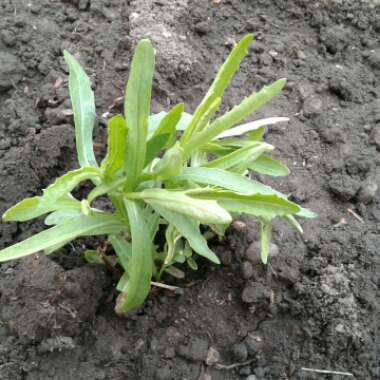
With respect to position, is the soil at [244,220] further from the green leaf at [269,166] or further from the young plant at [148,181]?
the green leaf at [269,166]

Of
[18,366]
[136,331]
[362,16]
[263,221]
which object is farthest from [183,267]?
[362,16]

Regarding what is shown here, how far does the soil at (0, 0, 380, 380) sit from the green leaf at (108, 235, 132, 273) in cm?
13

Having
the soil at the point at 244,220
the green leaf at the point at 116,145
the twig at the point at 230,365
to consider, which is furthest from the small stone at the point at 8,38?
the twig at the point at 230,365

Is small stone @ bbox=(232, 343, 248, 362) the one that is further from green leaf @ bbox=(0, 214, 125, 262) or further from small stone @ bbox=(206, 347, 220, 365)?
green leaf @ bbox=(0, 214, 125, 262)

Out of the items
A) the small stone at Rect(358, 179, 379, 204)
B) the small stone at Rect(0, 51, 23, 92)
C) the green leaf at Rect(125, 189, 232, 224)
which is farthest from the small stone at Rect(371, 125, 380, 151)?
the small stone at Rect(0, 51, 23, 92)

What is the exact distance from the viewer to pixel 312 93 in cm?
208

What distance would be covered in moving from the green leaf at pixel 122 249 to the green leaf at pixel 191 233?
0.26m

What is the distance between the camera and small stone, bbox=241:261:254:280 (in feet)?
5.21

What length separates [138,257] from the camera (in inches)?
50.7

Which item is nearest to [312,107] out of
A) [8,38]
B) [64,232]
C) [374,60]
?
[374,60]

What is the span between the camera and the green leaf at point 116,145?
1.17m

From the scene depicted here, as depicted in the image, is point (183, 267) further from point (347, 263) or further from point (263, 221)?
point (347, 263)

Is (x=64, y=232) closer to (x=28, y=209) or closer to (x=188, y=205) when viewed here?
(x=28, y=209)

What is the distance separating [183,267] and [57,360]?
0.51 meters
